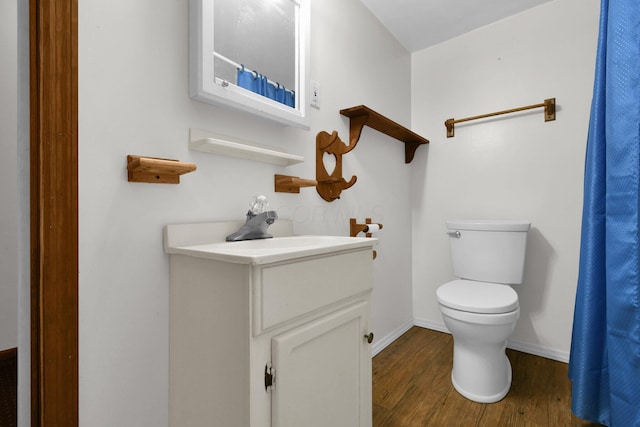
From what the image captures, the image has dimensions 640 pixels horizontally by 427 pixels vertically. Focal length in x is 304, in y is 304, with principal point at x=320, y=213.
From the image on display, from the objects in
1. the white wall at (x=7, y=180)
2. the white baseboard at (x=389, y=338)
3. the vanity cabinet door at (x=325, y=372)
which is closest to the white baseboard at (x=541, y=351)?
the white baseboard at (x=389, y=338)

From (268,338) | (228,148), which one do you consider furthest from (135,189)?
(268,338)

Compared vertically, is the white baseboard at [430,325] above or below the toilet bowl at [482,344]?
below

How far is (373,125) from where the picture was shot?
5.98 feet

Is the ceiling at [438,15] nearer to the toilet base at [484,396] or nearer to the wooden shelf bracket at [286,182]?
the wooden shelf bracket at [286,182]

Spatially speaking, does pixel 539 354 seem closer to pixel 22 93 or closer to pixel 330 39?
pixel 330 39

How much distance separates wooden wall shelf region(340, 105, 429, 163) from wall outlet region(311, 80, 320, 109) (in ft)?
0.60

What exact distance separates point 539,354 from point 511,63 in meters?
1.84

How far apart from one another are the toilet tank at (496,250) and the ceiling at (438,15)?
133 centimetres

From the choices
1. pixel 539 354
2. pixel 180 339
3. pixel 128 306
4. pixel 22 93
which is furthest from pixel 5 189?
pixel 539 354

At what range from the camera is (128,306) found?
0.84 m

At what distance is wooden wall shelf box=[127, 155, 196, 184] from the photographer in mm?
792

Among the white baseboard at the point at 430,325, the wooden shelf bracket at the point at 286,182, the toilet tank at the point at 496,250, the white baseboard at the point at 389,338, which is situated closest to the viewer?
the wooden shelf bracket at the point at 286,182

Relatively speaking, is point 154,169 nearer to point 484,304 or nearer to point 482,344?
point 484,304

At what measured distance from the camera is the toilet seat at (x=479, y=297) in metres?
1.36
